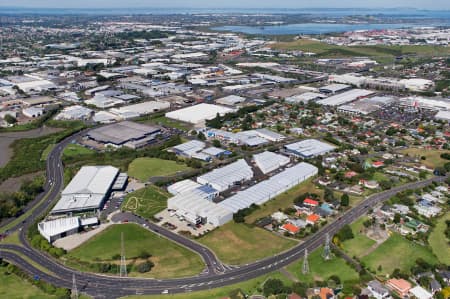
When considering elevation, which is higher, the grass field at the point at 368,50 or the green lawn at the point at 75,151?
the grass field at the point at 368,50

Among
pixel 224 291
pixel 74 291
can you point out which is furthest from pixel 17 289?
pixel 224 291

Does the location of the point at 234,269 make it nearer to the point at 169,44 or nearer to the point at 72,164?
the point at 72,164

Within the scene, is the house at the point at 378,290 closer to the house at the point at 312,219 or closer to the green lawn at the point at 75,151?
the house at the point at 312,219

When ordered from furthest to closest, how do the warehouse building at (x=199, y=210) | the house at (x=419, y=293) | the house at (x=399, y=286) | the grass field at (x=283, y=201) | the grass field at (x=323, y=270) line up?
the grass field at (x=283, y=201)
the warehouse building at (x=199, y=210)
the grass field at (x=323, y=270)
the house at (x=399, y=286)
the house at (x=419, y=293)

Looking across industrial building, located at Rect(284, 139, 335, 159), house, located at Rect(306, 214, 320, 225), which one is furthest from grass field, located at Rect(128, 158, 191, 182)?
house, located at Rect(306, 214, 320, 225)

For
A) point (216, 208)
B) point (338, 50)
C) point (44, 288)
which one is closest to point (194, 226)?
point (216, 208)

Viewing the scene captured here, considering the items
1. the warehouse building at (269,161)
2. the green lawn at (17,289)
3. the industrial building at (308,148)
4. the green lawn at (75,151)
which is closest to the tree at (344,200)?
the warehouse building at (269,161)
